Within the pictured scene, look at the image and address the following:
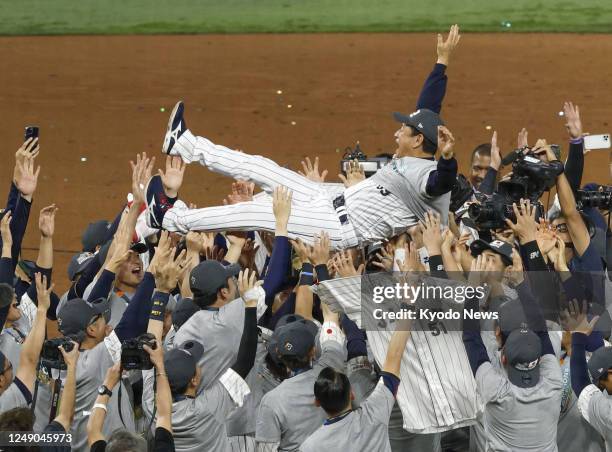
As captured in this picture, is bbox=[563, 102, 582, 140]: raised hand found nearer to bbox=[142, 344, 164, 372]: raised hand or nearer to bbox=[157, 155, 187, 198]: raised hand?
bbox=[157, 155, 187, 198]: raised hand

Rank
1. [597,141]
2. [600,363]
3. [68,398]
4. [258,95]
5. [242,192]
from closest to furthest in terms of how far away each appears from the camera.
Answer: [68,398] → [600,363] → [597,141] → [242,192] → [258,95]

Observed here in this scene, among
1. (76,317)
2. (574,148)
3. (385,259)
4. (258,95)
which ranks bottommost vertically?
(76,317)

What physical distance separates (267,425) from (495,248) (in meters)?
1.67

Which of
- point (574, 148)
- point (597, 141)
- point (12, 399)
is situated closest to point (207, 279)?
point (12, 399)

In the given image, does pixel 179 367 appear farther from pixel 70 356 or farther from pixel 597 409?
pixel 597 409

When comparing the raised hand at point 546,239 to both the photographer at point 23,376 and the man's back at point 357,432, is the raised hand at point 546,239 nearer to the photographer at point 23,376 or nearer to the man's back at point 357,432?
the man's back at point 357,432

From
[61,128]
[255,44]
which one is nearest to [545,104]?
[255,44]

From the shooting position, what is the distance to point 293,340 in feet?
17.6

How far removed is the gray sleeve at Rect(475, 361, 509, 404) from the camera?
5273mm

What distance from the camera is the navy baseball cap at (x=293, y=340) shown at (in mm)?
5367

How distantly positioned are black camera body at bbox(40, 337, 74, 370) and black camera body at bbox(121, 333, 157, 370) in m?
0.38

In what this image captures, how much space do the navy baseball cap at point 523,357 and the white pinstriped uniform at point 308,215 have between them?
1.62 meters

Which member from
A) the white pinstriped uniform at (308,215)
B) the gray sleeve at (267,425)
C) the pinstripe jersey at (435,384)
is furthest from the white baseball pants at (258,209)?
the gray sleeve at (267,425)

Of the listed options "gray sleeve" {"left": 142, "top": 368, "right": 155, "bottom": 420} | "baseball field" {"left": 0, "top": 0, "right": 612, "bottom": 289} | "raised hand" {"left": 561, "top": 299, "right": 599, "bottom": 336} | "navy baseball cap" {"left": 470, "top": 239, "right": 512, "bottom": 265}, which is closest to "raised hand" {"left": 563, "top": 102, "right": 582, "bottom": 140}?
"navy baseball cap" {"left": 470, "top": 239, "right": 512, "bottom": 265}
